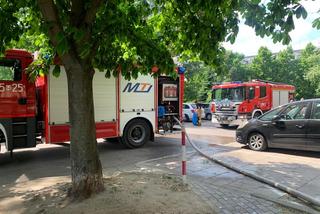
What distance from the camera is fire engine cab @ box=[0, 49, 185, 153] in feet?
28.4

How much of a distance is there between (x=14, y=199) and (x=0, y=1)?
3196mm

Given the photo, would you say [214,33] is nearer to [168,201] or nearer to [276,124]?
[168,201]

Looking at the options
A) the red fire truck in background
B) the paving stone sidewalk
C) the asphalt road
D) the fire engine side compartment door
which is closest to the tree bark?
the paving stone sidewalk

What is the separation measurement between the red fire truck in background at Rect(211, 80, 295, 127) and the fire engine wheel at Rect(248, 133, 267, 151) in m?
7.91

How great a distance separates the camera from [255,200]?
18.3ft

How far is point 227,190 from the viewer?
20.1 feet

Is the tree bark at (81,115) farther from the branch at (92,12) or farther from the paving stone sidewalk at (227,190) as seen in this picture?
the paving stone sidewalk at (227,190)

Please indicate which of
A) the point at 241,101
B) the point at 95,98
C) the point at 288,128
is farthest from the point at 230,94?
the point at 95,98

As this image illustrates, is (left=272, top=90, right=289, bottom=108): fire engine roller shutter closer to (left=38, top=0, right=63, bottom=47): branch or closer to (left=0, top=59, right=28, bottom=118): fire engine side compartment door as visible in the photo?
(left=0, top=59, right=28, bottom=118): fire engine side compartment door

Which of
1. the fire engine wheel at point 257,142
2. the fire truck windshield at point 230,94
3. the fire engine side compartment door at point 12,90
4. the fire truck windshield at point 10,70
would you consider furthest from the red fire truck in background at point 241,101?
the fire truck windshield at point 10,70

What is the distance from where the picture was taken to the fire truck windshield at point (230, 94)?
62.3ft

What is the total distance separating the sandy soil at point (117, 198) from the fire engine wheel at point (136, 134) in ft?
14.9

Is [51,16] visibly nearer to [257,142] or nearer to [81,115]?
[81,115]

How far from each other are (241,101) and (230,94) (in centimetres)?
91
